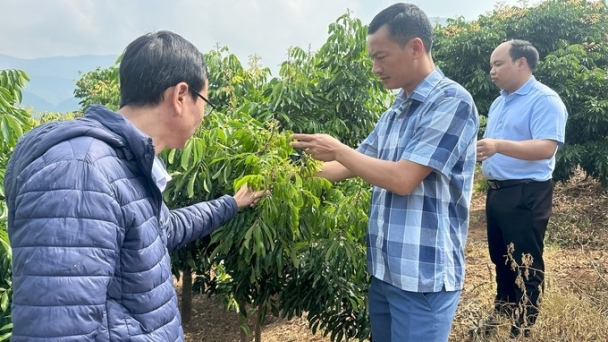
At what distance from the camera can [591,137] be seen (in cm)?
744

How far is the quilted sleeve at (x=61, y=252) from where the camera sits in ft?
3.12

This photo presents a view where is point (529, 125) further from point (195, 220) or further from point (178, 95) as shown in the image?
point (178, 95)

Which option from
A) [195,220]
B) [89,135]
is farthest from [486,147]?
[89,135]

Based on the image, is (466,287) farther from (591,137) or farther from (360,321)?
(591,137)

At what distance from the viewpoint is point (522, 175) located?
3133 mm

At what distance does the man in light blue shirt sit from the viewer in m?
3.04

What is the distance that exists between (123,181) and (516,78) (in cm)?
286

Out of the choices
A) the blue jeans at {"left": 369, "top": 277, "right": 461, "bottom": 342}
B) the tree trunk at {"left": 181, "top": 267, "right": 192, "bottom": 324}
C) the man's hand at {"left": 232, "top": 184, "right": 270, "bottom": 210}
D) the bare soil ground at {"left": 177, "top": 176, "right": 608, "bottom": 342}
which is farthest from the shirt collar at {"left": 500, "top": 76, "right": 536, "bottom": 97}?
the tree trunk at {"left": 181, "top": 267, "right": 192, "bottom": 324}

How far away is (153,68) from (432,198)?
105 cm

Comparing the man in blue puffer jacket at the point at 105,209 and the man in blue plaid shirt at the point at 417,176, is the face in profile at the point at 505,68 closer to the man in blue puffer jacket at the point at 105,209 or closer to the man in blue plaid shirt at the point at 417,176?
the man in blue plaid shirt at the point at 417,176

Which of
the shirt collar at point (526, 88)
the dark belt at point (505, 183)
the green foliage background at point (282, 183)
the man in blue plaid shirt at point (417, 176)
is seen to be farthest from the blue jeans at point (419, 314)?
the shirt collar at point (526, 88)

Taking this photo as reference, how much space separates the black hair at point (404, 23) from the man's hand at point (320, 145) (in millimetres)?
421

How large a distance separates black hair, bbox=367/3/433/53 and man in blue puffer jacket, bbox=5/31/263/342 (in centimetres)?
81

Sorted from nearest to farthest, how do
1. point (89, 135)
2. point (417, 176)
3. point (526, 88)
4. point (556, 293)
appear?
1. point (89, 135)
2. point (417, 176)
3. point (526, 88)
4. point (556, 293)
